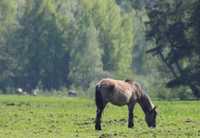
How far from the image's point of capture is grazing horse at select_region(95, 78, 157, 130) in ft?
95.3

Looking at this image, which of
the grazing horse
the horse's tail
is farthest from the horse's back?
the horse's tail

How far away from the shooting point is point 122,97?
30.0 m

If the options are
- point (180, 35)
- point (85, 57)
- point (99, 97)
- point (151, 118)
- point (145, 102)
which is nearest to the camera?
point (99, 97)

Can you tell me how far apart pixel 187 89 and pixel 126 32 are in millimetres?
33408

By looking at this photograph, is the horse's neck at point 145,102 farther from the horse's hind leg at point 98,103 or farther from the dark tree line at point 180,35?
the dark tree line at point 180,35

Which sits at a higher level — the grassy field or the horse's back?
the horse's back

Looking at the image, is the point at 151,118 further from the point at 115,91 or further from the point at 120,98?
the point at 115,91

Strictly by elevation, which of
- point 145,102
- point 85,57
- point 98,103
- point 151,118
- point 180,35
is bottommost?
point 151,118

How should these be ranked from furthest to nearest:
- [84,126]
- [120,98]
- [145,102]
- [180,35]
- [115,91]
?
[180,35]
[145,102]
[84,126]
[120,98]
[115,91]

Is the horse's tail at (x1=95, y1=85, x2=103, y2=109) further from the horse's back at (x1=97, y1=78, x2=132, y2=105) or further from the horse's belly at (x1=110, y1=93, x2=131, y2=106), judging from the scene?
the horse's belly at (x1=110, y1=93, x2=131, y2=106)

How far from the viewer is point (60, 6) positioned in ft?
360

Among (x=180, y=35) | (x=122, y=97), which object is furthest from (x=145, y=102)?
(x=180, y=35)

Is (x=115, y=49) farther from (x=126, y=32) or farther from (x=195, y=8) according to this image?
(x=195, y=8)

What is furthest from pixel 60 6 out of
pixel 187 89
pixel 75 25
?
pixel 187 89
